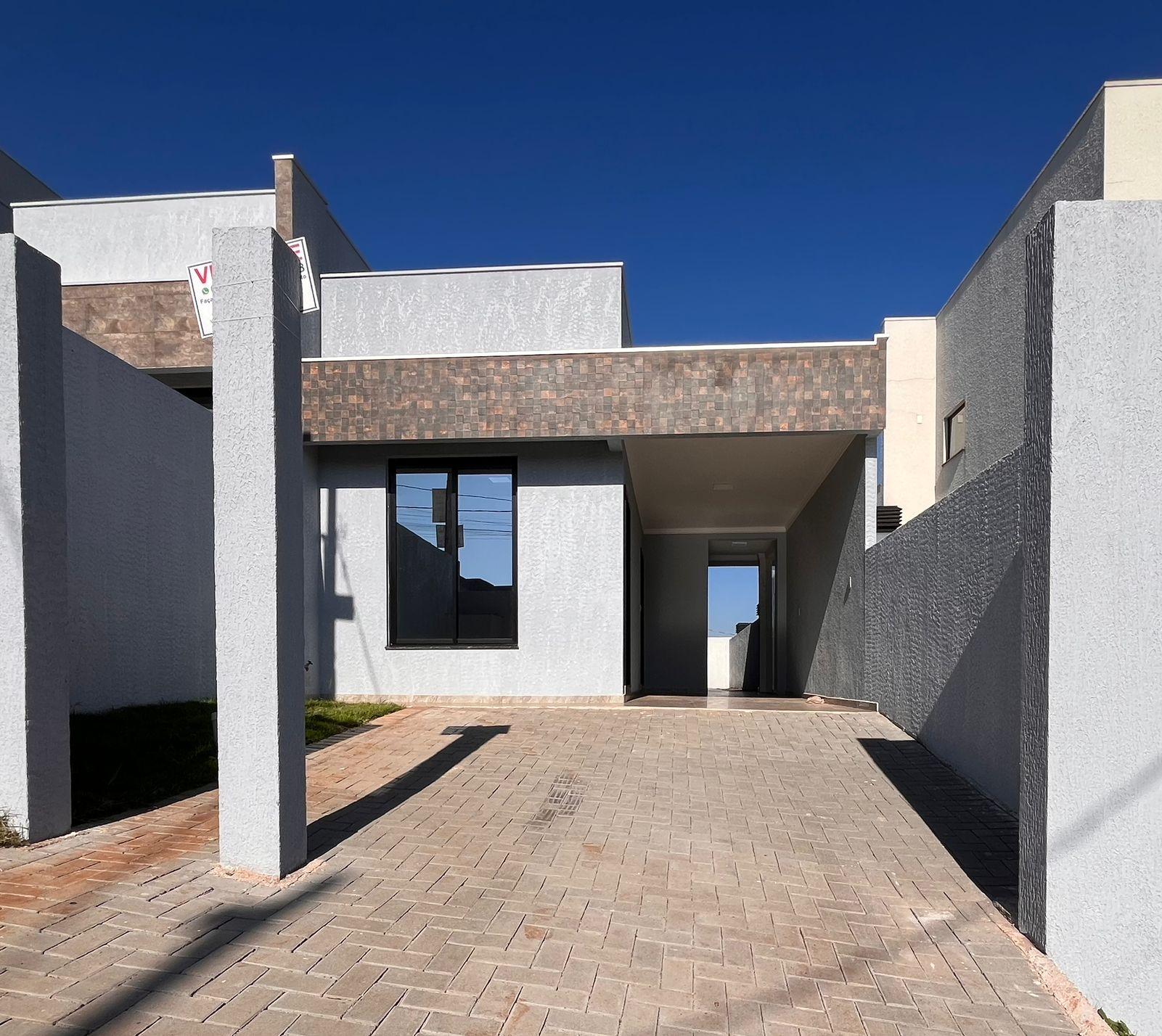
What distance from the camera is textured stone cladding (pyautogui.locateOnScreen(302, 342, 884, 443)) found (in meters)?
8.98

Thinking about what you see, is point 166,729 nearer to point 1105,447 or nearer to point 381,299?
point 381,299

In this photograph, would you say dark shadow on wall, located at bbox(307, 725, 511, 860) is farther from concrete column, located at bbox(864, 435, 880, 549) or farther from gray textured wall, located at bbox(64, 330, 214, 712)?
concrete column, located at bbox(864, 435, 880, 549)

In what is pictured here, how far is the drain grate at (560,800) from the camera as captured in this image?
4.78 m

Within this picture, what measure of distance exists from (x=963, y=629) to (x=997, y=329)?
416 centimetres

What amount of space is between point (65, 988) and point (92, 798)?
8.43ft

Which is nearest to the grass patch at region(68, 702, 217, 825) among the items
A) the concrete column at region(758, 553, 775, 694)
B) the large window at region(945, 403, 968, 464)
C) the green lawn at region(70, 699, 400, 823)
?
the green lawn at region(70, 699, 400, 823)

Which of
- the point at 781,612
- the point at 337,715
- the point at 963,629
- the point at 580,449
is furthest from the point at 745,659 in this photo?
the point at 963,629

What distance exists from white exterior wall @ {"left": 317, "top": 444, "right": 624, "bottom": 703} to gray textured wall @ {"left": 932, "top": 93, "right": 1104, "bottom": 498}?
14.1 feet

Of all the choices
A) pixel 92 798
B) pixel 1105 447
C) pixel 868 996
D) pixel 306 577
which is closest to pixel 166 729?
pixel 92 798

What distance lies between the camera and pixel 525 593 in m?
9.60

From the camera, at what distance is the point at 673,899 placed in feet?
11.8

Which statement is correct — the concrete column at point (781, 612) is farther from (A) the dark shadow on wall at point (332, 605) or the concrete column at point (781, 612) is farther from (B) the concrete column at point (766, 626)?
(A) the dark shadow on wall at point (332, 605)

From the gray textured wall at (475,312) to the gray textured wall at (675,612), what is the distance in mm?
8696

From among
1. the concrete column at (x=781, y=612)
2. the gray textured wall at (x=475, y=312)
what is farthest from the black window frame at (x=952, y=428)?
the concrete column at (x=781, y=612)
